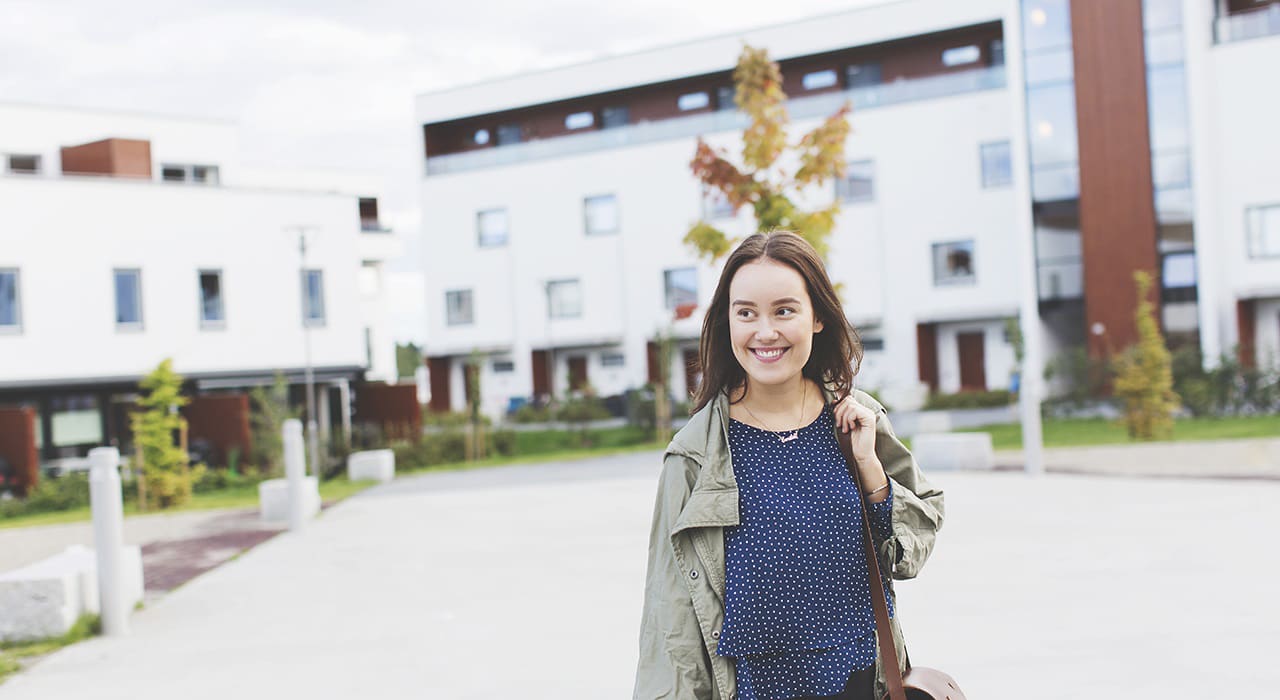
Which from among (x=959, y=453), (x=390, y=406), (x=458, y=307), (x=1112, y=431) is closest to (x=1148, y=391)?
(x=1112, y=431)

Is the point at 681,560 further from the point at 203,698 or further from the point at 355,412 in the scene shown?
the point at 355,412

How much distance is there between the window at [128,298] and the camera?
971 inches

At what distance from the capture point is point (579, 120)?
39.8 metres

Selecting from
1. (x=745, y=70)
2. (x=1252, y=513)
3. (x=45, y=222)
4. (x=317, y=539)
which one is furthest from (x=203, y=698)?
(x=45, y=222)

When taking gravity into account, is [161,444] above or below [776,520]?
below

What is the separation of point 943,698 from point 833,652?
284mm

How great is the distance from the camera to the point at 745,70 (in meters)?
15.2

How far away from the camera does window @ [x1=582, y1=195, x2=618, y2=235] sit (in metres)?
37.3

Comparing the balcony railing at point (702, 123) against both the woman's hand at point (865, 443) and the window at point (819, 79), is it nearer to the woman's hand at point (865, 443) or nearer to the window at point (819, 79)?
the window at point (819, 79)

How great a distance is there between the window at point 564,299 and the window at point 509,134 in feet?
19.7

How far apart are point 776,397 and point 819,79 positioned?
34.3m

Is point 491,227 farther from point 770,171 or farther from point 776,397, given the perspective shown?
point 776,397

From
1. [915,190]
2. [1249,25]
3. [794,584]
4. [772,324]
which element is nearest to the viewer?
[794,584]

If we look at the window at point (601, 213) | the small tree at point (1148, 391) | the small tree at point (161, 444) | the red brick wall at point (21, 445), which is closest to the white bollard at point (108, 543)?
the small tree at point (161, 444)
